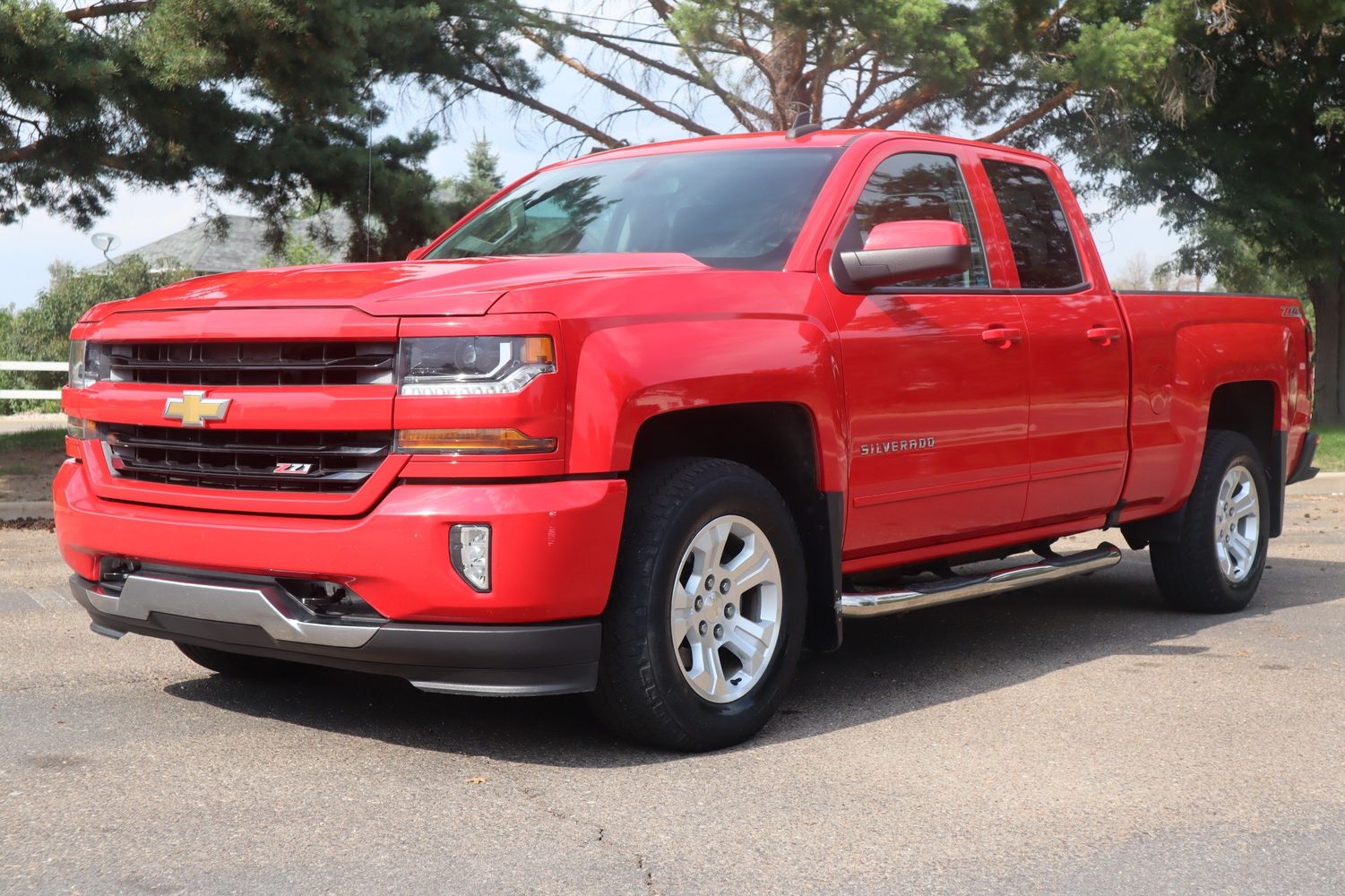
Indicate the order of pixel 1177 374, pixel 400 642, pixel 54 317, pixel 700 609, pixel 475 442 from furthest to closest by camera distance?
1. pixel 54 317
2. pixel 1177 374
3. pixel 700 609
4. pixel 400 642
5. pixel 475 442

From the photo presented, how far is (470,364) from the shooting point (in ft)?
13.7

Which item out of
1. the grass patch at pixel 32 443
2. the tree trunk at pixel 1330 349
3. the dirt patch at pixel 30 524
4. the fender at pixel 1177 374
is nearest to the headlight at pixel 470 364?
the fender at pixel 1177 374

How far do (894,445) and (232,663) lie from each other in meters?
2.49

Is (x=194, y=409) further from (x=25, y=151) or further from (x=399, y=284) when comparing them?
(x=25, y=151)

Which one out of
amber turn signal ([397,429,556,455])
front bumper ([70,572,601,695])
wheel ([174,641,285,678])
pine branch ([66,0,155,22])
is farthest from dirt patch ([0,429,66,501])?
amber turn signal ([397,429,556,455])

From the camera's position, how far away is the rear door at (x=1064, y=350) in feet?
19.6

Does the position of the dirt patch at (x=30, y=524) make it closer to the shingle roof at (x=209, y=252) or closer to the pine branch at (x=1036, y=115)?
the pine branch at (x=1036, y=115)

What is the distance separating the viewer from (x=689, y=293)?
463 centimetres

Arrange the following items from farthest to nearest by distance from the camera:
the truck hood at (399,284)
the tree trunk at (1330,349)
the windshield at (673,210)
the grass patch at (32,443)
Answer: the tree trunk at (1330,349) < the grass patch at (32,443) < the windshield at (673,210) < the truck hood at (399,284)

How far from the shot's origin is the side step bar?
16.8 feet

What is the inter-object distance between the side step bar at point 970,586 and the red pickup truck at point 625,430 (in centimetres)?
→ 2

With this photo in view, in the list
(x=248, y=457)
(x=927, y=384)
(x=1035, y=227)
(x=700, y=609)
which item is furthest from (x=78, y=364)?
(x=1035, y=227)

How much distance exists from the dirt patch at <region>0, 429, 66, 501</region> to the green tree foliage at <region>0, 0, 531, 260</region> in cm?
244

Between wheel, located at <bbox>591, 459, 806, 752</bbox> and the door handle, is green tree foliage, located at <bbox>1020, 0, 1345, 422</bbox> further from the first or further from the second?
wheel, located at <bbox>591, 459, 806, 752</bbox>
